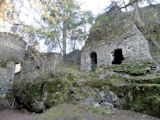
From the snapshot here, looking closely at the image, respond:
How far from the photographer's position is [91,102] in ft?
14.7

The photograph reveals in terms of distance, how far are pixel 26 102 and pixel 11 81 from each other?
11.0 feet

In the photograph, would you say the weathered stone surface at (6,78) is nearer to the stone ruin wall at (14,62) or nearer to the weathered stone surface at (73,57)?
the stone ruin wall at (14,62)

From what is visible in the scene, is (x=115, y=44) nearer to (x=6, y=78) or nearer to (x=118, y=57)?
(x=118, y=57)

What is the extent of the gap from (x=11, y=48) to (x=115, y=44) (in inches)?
348

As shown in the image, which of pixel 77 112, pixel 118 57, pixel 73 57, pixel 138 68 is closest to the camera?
pixel 77 112

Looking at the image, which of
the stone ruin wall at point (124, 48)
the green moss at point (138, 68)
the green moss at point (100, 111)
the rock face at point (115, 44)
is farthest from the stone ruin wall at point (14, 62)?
the green moss at point (138, 68)

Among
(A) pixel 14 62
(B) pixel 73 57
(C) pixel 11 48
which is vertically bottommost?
(A) pixel 14 62

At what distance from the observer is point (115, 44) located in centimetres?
949

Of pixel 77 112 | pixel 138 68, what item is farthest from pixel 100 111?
pixel 138 68

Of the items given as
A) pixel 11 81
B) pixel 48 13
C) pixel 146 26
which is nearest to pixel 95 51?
pixel 146 26

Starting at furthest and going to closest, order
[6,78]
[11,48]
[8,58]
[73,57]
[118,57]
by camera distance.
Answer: [73,57] < [118,57] < [11,48] < [8,58] < [6,78]

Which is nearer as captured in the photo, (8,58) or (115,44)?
(8,58)

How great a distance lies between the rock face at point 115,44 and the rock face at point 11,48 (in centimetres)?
589

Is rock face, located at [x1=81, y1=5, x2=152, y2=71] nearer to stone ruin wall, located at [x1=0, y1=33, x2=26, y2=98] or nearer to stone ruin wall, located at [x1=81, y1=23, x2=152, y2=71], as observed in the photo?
stone ruin wall, located at [x1=81, y1=23, x2=152, y2=71]
